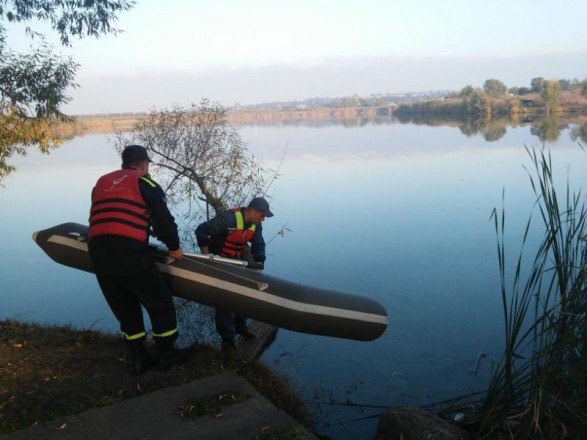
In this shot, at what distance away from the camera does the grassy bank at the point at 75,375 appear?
371 centimetres

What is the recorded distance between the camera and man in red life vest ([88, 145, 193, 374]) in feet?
12.5

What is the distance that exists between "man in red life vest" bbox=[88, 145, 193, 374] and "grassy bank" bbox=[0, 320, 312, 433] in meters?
0.28

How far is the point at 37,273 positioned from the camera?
10883mm

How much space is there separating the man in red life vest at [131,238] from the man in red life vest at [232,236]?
0.68m

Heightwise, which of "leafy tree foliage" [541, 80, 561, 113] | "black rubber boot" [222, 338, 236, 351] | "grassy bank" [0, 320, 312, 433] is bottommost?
"black rubber boot" [222, 338, 236, 351]

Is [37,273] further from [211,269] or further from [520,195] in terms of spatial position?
[520,195]

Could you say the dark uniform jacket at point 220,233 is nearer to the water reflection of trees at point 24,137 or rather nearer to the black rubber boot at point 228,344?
the black rubber boot at point 228,344

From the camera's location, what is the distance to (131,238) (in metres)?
3.84

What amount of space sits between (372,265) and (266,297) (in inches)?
251

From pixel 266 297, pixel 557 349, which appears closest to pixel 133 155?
pixel 266 297

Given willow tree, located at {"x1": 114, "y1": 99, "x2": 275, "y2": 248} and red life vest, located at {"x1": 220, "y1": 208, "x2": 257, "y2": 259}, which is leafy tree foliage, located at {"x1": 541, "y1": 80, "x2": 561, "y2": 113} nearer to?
willow tree, located at {"x1": 114, "y1": 99, "x2": 275, "y2": 248}

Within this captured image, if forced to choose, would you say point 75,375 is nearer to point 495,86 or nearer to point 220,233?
point 220,233

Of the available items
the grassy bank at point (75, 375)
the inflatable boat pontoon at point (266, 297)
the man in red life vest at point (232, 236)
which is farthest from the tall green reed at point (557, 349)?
the man in red life vest at point (232, 236)

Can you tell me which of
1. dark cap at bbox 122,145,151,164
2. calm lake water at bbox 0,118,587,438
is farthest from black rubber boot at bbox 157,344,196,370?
calm lake water at bbox 0,118,587,438
